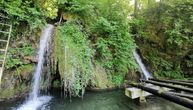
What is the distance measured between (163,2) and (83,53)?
704 cm

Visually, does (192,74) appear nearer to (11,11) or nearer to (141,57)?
(141,57)

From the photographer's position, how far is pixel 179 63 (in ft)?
37.2

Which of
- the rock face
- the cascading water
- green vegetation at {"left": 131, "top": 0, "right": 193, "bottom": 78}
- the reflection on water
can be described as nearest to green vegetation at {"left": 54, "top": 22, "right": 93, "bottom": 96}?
the reflection on water

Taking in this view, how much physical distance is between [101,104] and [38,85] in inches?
100

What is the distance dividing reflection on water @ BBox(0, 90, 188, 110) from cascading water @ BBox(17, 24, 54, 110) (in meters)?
0.28

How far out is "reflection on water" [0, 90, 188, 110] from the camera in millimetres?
6465

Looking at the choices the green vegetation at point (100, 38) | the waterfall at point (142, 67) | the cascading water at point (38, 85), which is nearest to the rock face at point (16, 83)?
the green vegetation at point (100, 38)

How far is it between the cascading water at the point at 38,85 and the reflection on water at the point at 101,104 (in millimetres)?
282

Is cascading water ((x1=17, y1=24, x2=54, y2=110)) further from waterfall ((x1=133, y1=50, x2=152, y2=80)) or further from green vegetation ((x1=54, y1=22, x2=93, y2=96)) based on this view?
waterfall ((x1=133, y1=50, x2=152, y2=80))

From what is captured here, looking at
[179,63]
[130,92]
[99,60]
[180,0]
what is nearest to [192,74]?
[179,63]

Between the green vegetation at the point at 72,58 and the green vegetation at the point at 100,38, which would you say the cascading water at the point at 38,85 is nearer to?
the green vegetation at the point at 100,38

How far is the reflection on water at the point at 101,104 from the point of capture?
21.2 feet

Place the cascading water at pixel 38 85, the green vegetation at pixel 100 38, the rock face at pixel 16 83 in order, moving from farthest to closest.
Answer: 1. the green vegetation at pixel 100 38
2. the rock face at pixel 16 83
3. the cascading water at pixel 38 85

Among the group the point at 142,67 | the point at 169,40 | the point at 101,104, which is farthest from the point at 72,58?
the point at 169,40
